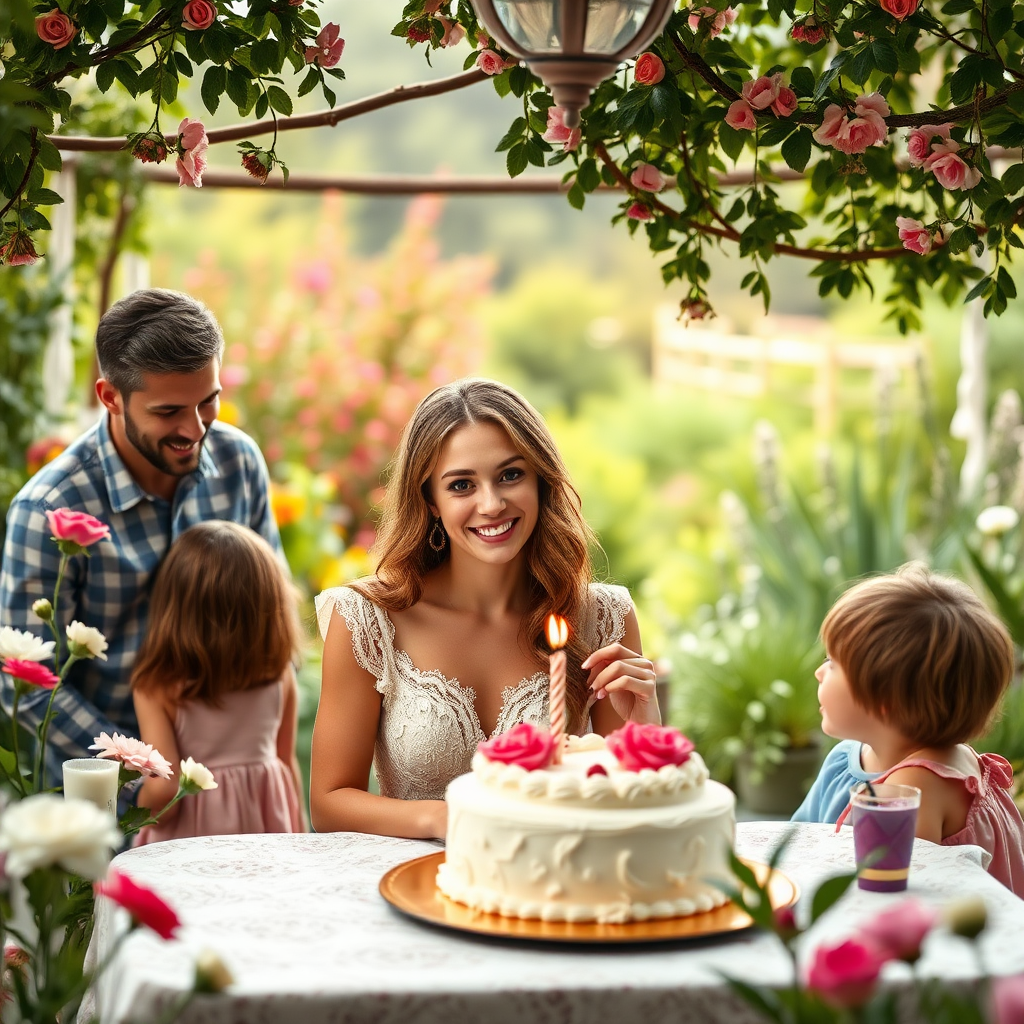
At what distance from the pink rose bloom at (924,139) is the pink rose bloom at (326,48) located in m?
1.01

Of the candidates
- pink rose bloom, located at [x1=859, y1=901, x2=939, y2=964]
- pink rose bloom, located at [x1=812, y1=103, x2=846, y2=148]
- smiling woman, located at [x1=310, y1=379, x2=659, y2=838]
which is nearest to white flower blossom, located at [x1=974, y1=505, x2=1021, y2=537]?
smiling woman, located at [x1=310, y1=379, x2=659, y2=838]

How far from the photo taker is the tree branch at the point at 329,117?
2.52 meters

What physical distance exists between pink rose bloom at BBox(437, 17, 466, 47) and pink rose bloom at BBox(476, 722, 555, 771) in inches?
51.9

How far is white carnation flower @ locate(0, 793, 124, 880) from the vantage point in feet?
4.29

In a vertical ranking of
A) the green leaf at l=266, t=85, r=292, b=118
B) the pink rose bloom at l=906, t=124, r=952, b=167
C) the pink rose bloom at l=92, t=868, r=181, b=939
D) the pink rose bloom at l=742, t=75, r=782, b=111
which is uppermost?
the pink rose bloom at l=742, t=75, r=782, b=111

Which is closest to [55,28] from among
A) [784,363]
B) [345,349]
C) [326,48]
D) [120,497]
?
[326,48]

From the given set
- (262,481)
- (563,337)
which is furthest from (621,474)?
(262,481)

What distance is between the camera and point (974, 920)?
122 centimetres

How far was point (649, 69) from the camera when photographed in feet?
7.41

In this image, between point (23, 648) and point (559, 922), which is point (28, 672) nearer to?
point (23, 648)

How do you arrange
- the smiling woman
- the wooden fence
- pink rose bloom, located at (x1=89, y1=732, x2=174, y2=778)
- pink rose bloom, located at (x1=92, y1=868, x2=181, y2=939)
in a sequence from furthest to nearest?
the wooden fence → the smiling woman → pink rose bloom, located at (x1=89, y1=732, x2=174, y2=778) → pink rose bloom, located at (x1=92, y1=868, x2=181, y2=939)

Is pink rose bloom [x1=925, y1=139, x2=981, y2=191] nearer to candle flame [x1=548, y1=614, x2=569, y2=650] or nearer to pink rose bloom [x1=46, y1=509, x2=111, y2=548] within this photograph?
candle flame [x1=548, y1=614, x2=569, y2=650]

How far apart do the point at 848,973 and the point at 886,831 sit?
0.71 m

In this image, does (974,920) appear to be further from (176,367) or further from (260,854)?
(176,367)
